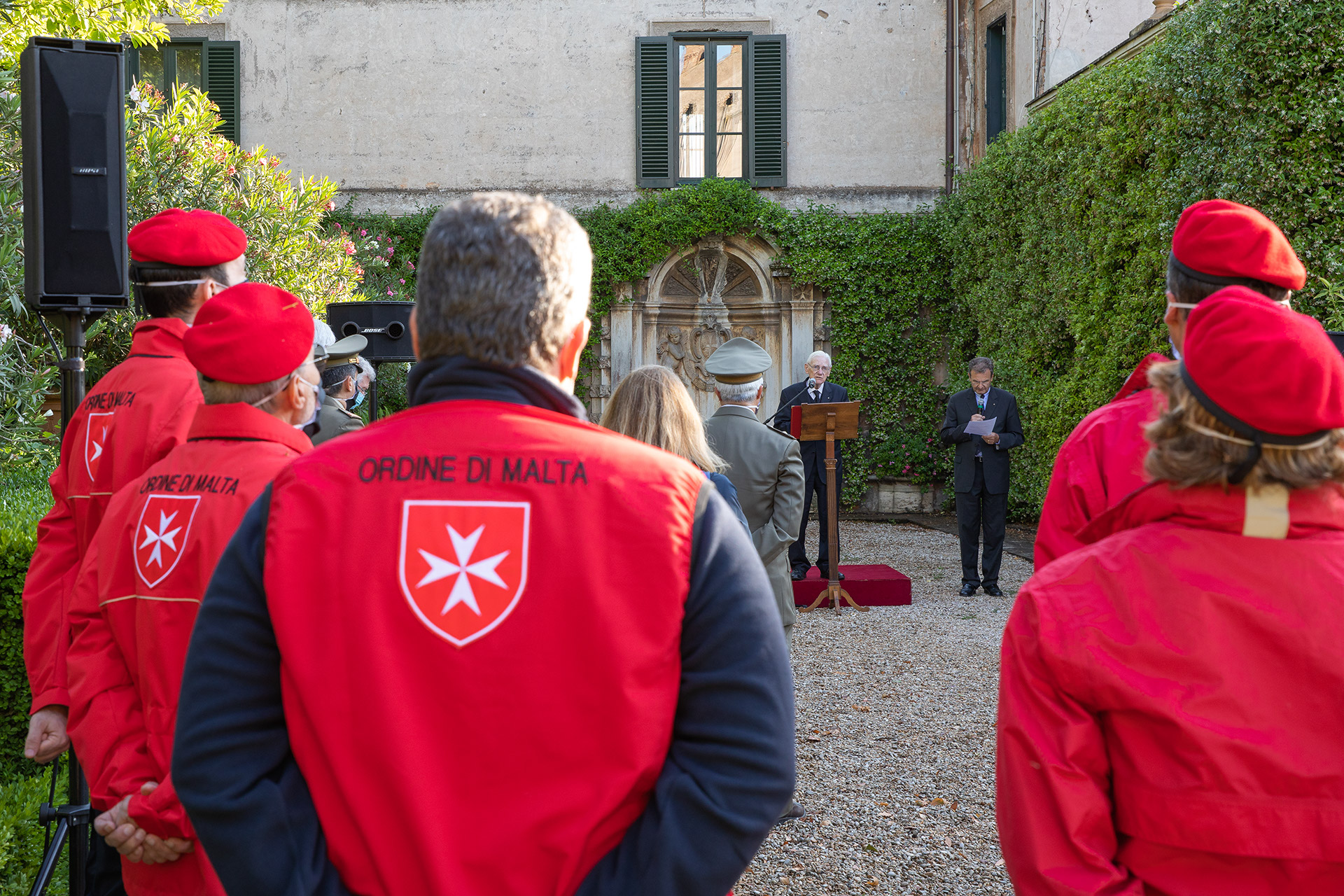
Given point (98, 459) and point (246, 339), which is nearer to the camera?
point (246, 339)

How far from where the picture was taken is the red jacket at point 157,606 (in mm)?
2008

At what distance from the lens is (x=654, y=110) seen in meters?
14.6

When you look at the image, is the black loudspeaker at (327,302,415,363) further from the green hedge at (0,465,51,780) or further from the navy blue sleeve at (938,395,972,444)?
the navy blue sleeve at (938,395,972,444)

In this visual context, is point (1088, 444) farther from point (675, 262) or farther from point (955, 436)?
point (675, 262)

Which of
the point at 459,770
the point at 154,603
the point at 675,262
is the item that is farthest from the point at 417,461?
the point at 675,262

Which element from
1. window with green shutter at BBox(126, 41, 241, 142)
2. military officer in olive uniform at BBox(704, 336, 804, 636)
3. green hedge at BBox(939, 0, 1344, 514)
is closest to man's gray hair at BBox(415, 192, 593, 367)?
military officer in olive uniform at BBox(704, 336, 804, 636)

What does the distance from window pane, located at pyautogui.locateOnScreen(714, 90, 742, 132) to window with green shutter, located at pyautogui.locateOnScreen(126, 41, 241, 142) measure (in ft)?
20.9

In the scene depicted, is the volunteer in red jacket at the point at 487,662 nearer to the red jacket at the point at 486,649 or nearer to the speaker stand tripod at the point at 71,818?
the red jacket at the point at 486,649

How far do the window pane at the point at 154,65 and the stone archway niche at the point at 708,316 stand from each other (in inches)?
261

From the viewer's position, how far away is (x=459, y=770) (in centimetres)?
122

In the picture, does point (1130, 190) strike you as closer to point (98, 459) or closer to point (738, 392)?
point (738, 392)

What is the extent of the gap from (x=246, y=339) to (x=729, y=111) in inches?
537

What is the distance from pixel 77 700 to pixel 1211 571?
199cm

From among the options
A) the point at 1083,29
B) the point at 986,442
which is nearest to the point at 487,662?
the point at 986,442
